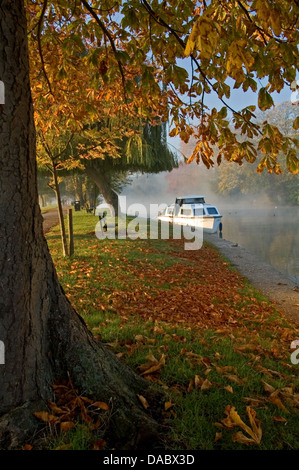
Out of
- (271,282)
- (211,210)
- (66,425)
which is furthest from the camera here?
(211,210)

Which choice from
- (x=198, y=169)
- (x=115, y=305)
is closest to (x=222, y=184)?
(x=198, y=169)

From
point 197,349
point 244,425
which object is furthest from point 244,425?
point 197,349

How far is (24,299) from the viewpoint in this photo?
214 centimetres

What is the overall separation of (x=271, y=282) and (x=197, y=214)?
14.2 metres

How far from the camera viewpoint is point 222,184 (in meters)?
65.8

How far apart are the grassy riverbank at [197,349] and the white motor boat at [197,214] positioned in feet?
51.6

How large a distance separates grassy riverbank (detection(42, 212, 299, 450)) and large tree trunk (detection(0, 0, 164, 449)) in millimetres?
249

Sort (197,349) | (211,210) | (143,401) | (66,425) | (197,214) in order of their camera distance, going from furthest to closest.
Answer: (211,210) < (197,214) < (197,349) < (143,401) < (66,425)

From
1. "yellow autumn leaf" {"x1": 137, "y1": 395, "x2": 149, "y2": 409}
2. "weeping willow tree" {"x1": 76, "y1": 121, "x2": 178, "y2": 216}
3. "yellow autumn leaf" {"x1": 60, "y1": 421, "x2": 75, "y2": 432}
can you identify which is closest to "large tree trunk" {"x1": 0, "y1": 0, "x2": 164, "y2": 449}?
"yellow autumn leaf" {"x1": 137, "y1": 395, "x2": 149, "y2": 409}

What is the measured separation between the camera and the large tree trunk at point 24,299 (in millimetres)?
2023

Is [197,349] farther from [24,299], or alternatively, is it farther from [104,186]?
[104,186]

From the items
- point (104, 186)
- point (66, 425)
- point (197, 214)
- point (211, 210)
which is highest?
point (104, 186)

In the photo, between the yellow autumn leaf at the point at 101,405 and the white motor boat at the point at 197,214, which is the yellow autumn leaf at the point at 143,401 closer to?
the yellow autumn leaf at the point at 101,405
